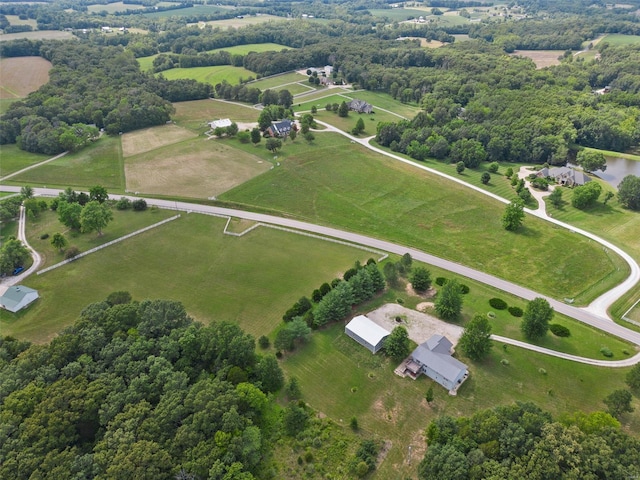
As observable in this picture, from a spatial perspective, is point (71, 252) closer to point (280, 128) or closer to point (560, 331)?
point (280, 128)

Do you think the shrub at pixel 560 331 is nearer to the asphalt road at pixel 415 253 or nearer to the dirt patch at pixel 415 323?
the asphalt road at pixel 415 253

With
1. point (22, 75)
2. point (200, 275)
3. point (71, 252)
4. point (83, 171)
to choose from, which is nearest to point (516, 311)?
point (200, 275)

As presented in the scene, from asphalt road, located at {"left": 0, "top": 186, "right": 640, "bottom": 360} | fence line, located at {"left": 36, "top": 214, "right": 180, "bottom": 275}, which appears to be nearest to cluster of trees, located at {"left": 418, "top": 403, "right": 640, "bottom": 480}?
asphalt road, located at {"left": 0, "top": 186, "right": 640, "bottom": 360}

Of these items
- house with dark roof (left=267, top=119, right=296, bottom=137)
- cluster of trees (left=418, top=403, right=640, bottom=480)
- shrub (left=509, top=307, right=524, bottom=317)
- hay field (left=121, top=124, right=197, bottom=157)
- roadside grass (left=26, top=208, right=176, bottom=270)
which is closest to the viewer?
cluster of trees (left=418, top=403, right=640, bottom=480)

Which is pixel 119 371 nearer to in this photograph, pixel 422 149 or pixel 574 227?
pixel 574 227

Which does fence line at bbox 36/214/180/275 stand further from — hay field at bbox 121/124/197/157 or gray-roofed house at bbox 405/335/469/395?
gray-roofed house at bbox 405/335/469/395

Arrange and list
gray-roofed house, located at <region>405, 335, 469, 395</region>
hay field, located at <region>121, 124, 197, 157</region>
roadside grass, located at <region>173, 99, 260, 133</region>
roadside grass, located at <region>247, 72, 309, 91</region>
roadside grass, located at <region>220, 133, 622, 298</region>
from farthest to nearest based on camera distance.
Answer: roadside grass, located at <region>247, 72, 309, 91</region>, roadside grass, located at <region>173, 99, 260, 133</region>, hay field, located at <region>121, 124, 197, 157</region>, roadside grass, located at <region>220, 133, 622, 298</region>, gray-roofed house, located at <region>405, 335, 469, 395</region>

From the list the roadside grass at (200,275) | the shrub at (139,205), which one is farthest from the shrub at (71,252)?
the shrub at (139,205)

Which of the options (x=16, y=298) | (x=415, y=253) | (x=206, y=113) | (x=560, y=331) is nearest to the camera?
(x=560, y=331)
